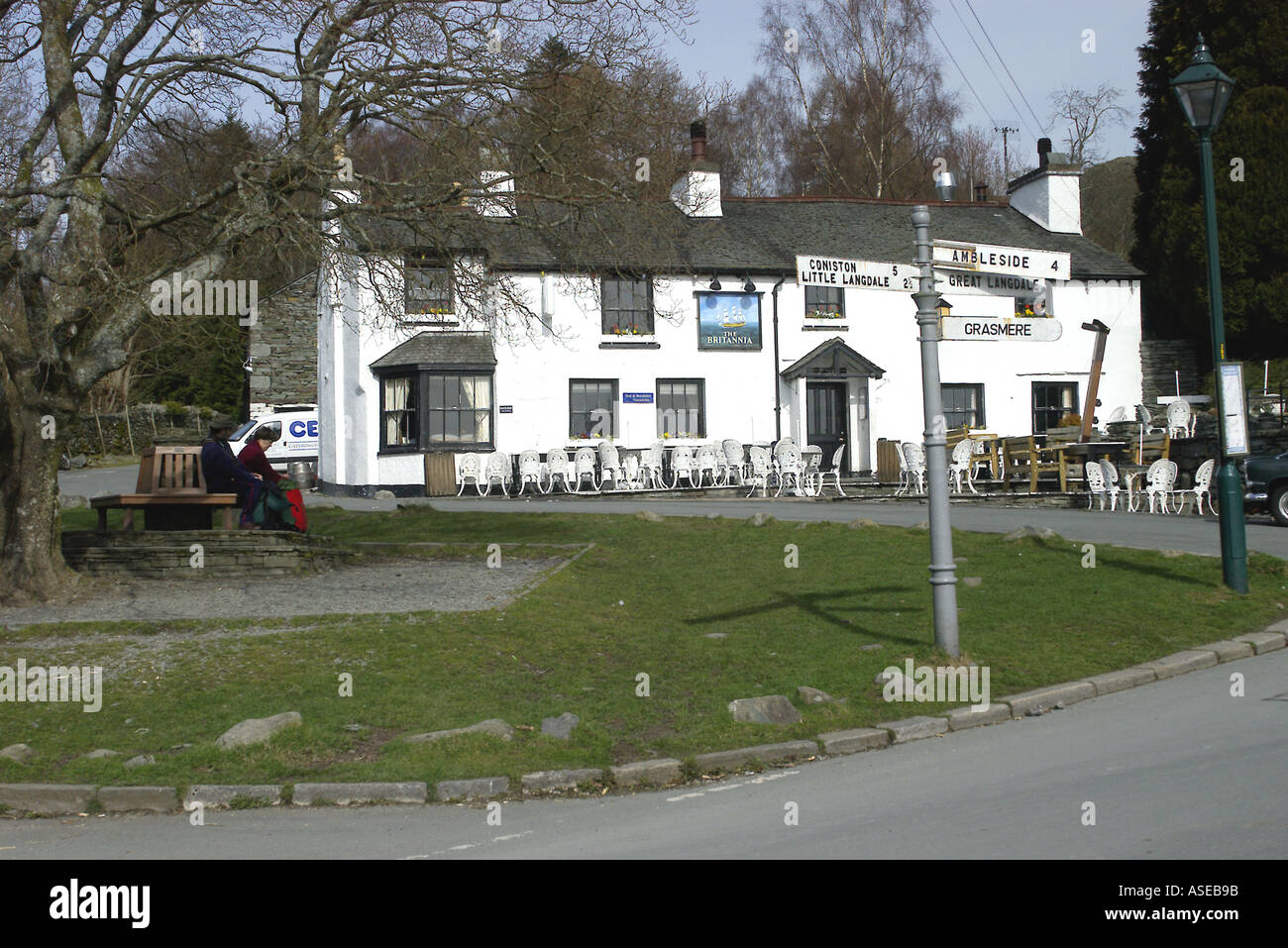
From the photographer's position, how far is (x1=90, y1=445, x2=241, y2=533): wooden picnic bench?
14672 millimetres

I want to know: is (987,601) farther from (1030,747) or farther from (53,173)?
(53,173)

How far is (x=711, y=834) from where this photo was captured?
6.22 meters

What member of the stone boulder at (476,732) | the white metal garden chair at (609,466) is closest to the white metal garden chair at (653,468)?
the white metal garden chair at (609,466)

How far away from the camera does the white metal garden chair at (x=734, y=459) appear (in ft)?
96.6

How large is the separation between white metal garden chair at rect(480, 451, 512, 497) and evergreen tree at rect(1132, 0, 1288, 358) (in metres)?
21.4

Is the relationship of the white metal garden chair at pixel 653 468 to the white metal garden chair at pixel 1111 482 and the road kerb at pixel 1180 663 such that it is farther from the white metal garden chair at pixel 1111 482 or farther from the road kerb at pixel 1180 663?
the road kerb at pixel 1180 663

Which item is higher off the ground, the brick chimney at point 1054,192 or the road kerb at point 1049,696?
the brick chimney at point 1054,192

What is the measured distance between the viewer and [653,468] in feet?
95.6

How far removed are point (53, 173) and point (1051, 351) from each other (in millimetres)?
27194

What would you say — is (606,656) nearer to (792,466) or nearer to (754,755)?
(754,755)

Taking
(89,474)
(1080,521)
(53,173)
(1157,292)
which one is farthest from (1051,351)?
(89,474)

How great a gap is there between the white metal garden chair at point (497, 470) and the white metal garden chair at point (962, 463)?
33.6 ft

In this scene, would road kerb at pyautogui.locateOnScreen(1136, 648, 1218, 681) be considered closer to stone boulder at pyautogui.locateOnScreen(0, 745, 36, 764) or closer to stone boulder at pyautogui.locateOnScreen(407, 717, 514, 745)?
stone boulder at pyautogui.locateOnScreen(407, 717, 514, 745)

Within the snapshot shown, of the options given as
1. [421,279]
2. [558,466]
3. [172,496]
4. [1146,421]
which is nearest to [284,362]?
[558,466]
